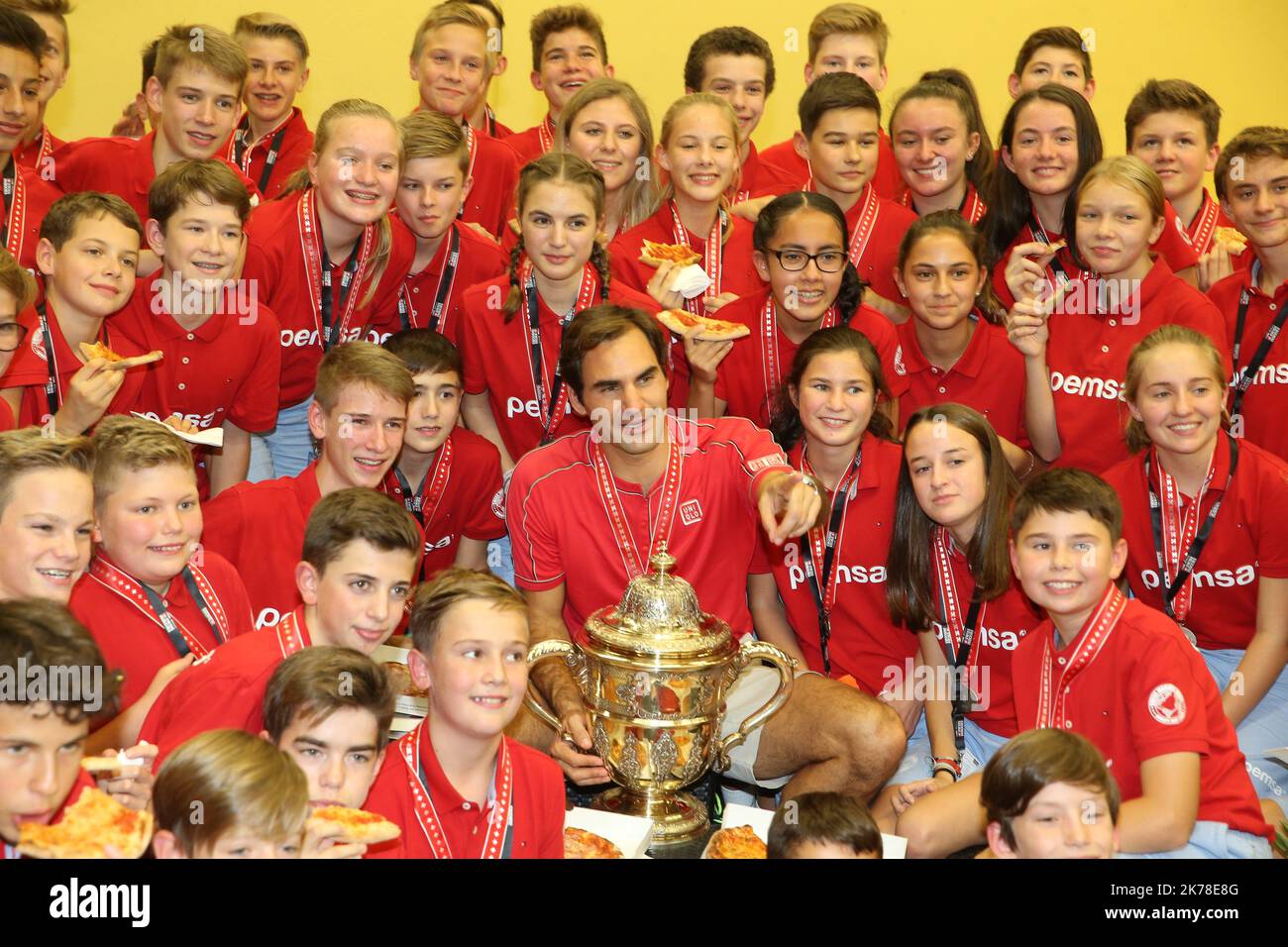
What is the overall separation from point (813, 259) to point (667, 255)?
2.17 feet

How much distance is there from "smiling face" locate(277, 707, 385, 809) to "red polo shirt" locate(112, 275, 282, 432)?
220 centimetres

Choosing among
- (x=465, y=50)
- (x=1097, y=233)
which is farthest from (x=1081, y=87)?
(x=465, y=50)

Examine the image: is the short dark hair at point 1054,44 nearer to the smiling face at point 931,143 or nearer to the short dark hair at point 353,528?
the smiling face at point 931,143

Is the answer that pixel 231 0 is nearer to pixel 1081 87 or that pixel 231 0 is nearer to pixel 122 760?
pixel 1081 87

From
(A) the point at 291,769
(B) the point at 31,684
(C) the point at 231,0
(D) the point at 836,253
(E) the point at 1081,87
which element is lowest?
(A) the point at 291,769

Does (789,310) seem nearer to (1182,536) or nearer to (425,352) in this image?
(425,352)

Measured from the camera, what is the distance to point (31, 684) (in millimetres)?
2975

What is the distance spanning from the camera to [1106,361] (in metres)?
5.48

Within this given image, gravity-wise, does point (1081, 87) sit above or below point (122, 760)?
above

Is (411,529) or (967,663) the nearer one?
(411,529)

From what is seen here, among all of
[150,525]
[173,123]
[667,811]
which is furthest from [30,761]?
[173,123]

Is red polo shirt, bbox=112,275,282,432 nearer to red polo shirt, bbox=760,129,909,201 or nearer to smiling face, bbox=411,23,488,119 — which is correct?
smiling face, bbox=411,23,488,119

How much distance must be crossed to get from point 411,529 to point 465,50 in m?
3.33

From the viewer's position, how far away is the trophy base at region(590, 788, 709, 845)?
401 cm
